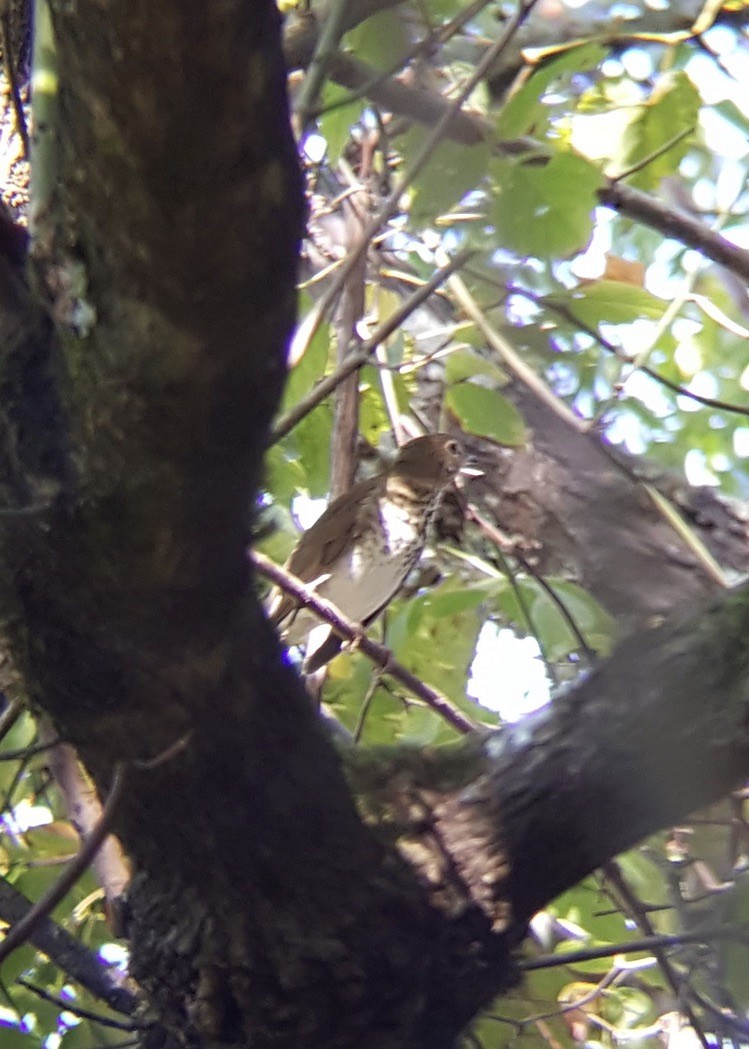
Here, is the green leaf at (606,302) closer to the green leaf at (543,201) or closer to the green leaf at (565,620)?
the green leaf at (543,201)

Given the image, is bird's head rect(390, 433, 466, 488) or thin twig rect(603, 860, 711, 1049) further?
bird's head rect(390, 433, 466, 488)

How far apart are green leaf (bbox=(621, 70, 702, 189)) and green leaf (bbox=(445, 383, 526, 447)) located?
394mm

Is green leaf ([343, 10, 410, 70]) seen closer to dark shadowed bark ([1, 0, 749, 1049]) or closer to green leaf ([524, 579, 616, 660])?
dark shadowed bark ([1, 0, 749, 1049])

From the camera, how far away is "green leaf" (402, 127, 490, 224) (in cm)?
122

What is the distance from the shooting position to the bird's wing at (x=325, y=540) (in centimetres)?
176

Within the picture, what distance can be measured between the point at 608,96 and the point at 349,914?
1.53 meters

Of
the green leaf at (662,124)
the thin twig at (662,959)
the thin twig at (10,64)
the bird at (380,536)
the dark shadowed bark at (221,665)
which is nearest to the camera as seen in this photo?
the dark shadowed bark at (221,665)

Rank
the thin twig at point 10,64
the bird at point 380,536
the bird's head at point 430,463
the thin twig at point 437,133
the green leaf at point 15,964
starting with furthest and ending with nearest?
the bird's head at point 430,463, the bird at point 380,536, the green leaf at point 15,964, the thin twig at point 437,133, the thin twig at point 10,64

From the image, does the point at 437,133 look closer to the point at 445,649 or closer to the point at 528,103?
the point at 528,103

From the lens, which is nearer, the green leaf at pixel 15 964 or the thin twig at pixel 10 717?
the thin twig at pixel 10 717

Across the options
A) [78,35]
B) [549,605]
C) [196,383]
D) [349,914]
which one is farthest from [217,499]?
[549,605]

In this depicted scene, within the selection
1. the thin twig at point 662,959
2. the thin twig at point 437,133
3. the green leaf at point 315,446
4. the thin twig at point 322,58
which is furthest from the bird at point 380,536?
the thin twig at point 322,58

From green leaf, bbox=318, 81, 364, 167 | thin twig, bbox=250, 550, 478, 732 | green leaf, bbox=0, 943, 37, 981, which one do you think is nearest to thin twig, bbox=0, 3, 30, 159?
green leaf, bbox=318, 81, 364, 167

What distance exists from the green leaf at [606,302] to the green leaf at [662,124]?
21 cm
